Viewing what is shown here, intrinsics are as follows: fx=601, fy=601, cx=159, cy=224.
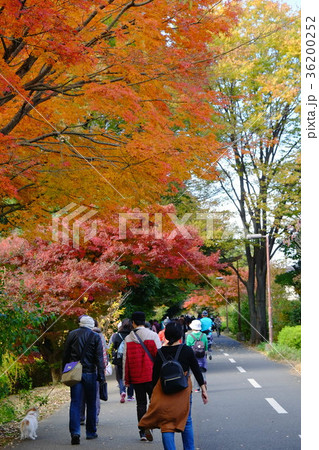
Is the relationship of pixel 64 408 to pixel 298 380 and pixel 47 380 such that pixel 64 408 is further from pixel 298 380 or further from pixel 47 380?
pixel 47 380

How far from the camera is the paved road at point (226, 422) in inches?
291

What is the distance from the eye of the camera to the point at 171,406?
562 centimetres

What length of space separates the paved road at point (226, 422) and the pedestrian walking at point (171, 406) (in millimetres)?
1627

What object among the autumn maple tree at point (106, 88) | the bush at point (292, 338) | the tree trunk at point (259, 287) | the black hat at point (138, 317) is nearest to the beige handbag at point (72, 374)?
the black hat at point (138, 317)

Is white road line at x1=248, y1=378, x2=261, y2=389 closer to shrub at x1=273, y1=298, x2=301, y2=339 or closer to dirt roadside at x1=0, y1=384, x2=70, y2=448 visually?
dirt roadside at x1=0, y1=384, x2=70, y2=448

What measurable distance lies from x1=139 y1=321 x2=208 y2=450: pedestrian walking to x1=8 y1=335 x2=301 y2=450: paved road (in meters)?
1.63

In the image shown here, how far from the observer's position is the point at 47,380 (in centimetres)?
2044

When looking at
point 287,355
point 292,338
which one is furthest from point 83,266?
point 292,338

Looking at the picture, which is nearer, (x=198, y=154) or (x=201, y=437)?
(x=201, y=437)

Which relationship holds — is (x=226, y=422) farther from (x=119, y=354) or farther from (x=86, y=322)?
(x=119, y=354)

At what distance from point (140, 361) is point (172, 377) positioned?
219 cm

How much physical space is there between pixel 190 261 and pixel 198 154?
13.7m

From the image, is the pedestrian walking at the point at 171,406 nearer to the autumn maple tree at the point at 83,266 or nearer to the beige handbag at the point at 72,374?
the beige handbag at the point at 72,374

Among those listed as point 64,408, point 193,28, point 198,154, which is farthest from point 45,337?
point 193,28
